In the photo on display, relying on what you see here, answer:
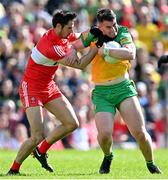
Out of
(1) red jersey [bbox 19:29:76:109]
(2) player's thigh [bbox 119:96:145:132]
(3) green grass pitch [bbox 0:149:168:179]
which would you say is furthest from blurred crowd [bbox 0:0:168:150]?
(2) player's thigh [bbox 119:96:145:132]

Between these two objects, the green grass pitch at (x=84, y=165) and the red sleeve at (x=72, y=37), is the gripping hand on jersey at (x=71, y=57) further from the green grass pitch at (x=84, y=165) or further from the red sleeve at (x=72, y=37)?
the green grass pitch at (x=84, y=165)

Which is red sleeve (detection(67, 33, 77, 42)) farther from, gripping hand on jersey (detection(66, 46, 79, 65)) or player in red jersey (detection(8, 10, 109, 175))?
gripping hand on jersey (detection(66, 46, 79, 65))

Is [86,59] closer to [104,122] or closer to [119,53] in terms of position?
[119,53]

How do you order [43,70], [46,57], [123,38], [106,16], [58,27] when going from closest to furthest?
[106,16], [123,38], [58,27], [46,57], [43,70]

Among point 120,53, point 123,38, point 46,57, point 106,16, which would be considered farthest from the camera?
point 46,57

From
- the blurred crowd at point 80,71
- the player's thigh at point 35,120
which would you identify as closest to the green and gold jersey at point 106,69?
the player's thigh at point 35,120

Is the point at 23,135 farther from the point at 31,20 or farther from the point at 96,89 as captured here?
the point at 96,89

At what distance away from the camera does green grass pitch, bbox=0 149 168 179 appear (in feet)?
37.7

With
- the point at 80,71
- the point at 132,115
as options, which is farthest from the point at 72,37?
the point at 80,71

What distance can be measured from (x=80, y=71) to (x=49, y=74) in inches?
326

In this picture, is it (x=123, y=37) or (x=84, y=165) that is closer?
(x=123, y=37)

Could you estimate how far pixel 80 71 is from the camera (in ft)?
67.5

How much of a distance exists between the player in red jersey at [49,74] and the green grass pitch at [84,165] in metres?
0.58

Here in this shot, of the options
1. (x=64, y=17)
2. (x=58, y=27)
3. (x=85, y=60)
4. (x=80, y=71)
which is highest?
(x=64, y=17)
